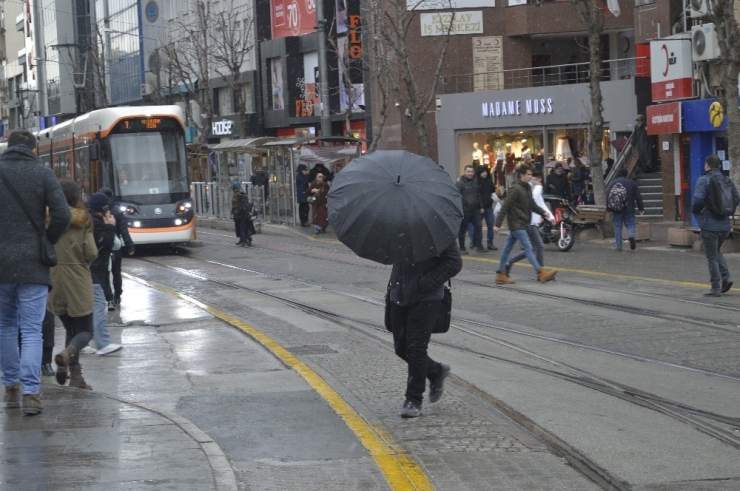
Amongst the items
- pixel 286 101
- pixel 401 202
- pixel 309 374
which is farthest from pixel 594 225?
pixel 286 101

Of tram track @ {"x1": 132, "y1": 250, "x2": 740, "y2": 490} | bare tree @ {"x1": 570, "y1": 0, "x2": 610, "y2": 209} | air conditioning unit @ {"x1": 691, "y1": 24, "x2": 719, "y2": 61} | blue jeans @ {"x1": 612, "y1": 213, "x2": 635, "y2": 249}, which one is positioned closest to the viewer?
tram track @ {"x1": 132, "y1": 250, "x2": 740, "y2": 490}

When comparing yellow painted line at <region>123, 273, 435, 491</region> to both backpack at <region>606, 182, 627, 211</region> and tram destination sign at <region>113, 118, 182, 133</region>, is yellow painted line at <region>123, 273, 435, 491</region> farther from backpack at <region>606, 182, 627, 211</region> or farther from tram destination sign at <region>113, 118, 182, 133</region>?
tram destination sign at <region>113, 118, 182, 133</region>

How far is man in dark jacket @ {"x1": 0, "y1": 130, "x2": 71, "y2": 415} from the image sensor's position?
308 inches

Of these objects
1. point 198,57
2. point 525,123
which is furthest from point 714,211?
point 198,57

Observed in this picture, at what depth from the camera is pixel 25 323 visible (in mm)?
7965

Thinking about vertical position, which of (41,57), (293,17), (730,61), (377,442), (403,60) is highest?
(41,57)

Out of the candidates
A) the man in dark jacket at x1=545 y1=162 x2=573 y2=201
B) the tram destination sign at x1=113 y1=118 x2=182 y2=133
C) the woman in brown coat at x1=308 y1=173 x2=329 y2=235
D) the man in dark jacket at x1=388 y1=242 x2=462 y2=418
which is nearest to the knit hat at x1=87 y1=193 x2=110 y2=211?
the man in dark jacket at x1=388 y1=242 x2=462 y2=418

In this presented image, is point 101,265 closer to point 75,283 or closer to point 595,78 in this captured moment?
point 75,283

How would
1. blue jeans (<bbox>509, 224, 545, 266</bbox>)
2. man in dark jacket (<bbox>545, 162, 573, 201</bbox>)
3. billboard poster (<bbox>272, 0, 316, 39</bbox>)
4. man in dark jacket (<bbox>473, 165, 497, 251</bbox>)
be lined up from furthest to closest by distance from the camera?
billboard poster (<bbox>272, 0, 316, 39</bbox>) → man in dark jacket (<bbox>545, 162, 573, 201</bbox>) → man in dark jacket (<bbox>473, 165, 497, 251</bbox>) → blue jeans (<bbox>509, 224, 545, 266</bbox>)

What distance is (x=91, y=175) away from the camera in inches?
1015

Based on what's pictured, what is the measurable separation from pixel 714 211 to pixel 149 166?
1418 centimetres

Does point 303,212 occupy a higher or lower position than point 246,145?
lower

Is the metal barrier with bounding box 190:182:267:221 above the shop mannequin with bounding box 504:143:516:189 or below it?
below

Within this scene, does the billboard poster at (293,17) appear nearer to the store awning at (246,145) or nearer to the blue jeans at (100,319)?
the store awning at (246,145)
